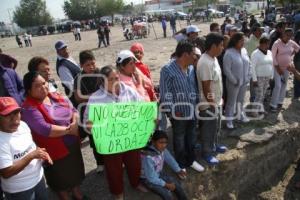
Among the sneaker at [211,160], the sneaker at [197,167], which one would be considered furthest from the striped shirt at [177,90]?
the sneaker at [211,160]

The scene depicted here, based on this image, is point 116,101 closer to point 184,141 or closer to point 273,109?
point 184,141

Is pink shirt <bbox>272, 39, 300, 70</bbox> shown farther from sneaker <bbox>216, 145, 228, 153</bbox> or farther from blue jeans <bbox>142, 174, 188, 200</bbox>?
blue jeans <bbox>142, 174, 188, 200</bbox>

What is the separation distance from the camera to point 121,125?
361 cm

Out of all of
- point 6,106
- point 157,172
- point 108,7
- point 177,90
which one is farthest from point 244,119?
point 108,7

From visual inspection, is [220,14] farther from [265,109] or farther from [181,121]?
[181,121]

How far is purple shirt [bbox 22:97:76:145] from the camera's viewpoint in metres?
3.12

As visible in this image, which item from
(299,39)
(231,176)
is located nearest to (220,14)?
(299,39)

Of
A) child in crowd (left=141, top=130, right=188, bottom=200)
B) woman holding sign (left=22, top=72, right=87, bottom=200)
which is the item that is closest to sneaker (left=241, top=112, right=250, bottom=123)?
child in crowd (left=141, top=130, right=188, bottom=200)

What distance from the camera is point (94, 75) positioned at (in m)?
4.20

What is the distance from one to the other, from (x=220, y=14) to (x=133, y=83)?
44.3m

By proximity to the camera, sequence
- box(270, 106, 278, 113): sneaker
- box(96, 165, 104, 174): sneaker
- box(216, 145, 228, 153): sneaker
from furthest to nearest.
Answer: box(270, 106, 278, 113): sneaker < box(216, 145, 228, 153): sneaker < box(96, 165, 104, 174): sneaker

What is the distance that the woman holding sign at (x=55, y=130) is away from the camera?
10.3 feet

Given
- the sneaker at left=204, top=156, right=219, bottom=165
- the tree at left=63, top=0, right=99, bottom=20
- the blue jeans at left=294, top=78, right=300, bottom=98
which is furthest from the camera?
the tree at left=63, top=0, right=99, bottom=20

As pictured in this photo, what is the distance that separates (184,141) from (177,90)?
0.82 meters
